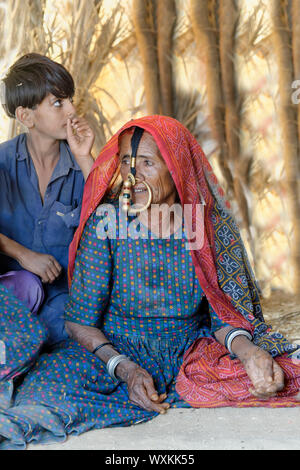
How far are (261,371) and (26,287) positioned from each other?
0.98 metres

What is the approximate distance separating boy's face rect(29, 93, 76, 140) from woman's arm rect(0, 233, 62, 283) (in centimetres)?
51

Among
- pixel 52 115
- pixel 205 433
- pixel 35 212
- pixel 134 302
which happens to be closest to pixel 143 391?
pixel 205 433

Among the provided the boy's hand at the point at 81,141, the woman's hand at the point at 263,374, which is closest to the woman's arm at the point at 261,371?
the woman's hand at the point at 263,374

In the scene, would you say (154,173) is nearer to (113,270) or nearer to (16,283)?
(113,270)

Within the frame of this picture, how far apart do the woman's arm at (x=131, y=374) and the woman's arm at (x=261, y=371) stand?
0.30 m

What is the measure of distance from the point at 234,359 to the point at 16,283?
Answer: 0.88 metres

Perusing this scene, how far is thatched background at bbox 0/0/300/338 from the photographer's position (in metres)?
4.12

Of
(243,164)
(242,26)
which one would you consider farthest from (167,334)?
(242,26)

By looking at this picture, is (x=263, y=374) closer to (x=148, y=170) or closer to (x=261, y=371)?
(x=261, y=371)

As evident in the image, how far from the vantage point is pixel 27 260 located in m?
2.67

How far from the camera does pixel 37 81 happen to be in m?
2.83

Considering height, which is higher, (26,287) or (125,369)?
(26,287)
